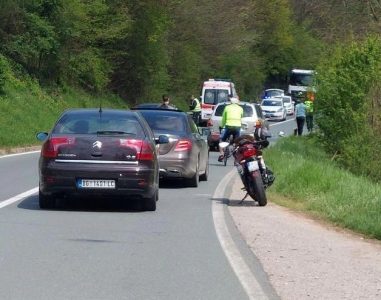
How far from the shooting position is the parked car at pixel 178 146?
19.3 m

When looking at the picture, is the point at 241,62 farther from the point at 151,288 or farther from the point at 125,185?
the point at 151,288

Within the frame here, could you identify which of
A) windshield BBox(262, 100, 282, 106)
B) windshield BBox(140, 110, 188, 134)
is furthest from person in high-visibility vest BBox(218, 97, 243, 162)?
windshield BBox(262, 100, 282, 106)

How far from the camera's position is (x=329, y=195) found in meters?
16.8

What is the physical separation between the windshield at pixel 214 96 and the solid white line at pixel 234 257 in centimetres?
3809

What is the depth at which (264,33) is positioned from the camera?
88312mm

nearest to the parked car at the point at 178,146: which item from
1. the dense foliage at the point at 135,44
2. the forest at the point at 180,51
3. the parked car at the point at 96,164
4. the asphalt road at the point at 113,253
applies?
the asphalt road at the point at 113,253

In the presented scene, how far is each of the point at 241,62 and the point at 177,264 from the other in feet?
220

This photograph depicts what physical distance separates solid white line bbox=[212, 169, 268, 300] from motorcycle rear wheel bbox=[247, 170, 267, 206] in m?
0.56

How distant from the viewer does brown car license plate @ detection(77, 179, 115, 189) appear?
14.7 m

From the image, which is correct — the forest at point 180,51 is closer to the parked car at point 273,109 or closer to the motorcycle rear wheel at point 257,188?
the parked car at point 273,109

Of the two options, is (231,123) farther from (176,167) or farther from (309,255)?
(309,255)

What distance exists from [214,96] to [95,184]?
1609 inches

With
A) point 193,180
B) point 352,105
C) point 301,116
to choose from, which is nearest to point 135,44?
point 301,116

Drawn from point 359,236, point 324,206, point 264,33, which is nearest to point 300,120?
point 324,206
